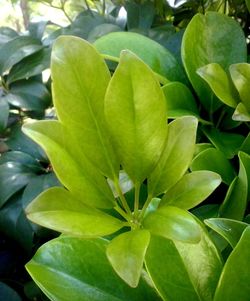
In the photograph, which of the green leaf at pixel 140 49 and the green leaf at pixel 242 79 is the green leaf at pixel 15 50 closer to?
the green leaf at pixel 140 49

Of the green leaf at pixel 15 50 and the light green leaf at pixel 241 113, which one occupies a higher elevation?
the light green leaf at pixel 241 113

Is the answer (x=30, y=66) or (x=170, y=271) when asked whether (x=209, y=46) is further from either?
(x=30, y=66)

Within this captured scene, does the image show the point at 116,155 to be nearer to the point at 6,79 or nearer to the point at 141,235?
the point at 141,235

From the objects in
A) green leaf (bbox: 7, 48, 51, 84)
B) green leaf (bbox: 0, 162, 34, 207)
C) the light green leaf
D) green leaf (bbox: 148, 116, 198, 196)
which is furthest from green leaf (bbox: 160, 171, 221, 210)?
green leaf (bbox: 7, 48, 51, 84)

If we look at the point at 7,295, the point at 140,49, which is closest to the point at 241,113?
the point at 140,49

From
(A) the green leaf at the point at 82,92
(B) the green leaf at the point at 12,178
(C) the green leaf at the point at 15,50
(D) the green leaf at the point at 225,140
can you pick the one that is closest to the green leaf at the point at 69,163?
(A) the green leaf at the point at 82,92

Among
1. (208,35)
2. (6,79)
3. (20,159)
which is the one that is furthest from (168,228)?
(6,79)
